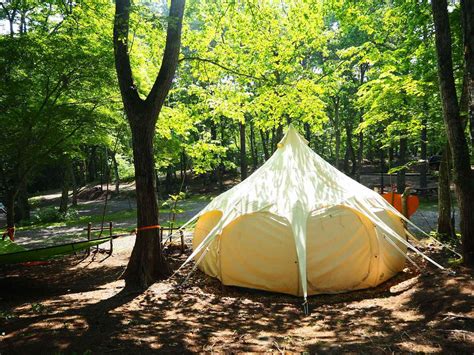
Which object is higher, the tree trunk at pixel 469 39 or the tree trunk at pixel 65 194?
the tree trunk at pixel 469 39

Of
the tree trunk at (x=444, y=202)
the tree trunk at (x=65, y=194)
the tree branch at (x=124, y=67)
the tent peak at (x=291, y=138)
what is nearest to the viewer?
the tree branch at (x=124, y=67)

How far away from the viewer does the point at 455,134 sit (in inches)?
244

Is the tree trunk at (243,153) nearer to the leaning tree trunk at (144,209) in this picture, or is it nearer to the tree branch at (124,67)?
the leaning tree trunk at (144,209)

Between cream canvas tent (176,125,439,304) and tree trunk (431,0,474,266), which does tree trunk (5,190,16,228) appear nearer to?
cream canvas tent (176,125,439,304)

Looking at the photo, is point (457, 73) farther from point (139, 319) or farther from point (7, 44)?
point (7, 44)

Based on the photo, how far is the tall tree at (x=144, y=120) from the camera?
685 centimetres

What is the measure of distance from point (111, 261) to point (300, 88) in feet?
22.0

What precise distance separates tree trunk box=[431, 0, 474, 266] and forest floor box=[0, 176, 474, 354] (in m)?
0.73

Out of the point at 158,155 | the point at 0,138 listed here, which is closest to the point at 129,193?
the point at 158,155

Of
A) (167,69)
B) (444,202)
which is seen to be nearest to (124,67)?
(167,69)

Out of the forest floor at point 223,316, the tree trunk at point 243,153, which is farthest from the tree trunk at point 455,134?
the tree trunk at point 243,153

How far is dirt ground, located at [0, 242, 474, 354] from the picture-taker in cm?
386

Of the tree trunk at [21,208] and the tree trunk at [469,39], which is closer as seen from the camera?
the tree trunk at [469,39]

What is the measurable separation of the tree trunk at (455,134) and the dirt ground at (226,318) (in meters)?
0.74
